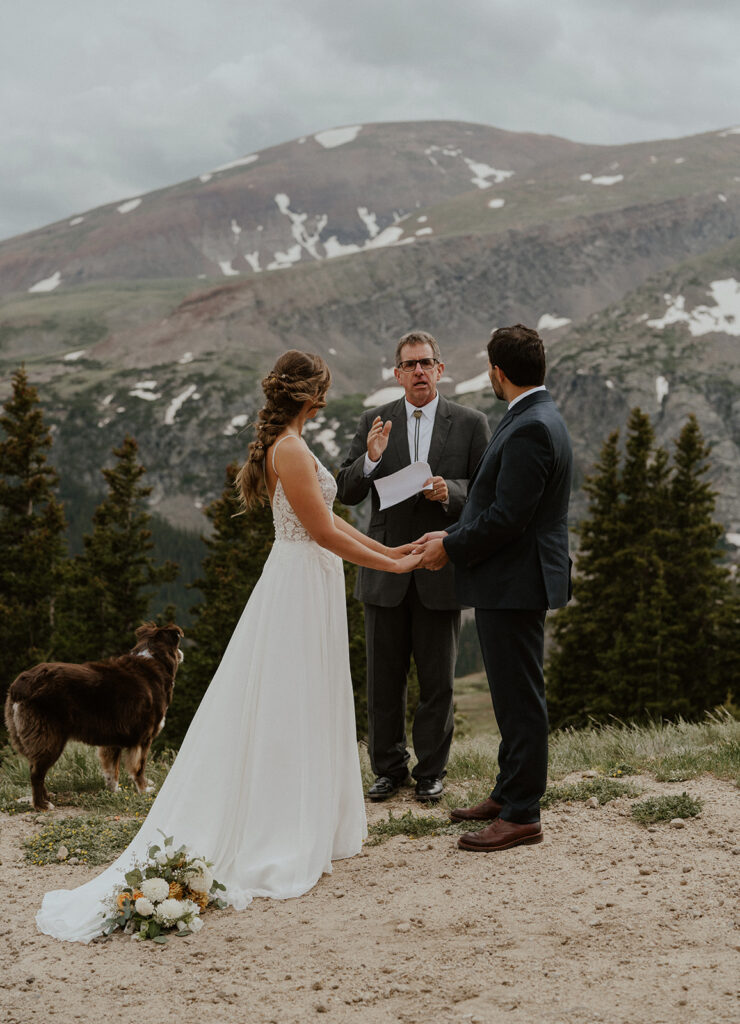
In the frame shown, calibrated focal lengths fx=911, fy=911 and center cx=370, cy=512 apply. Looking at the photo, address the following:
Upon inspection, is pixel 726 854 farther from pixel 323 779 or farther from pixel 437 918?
pixel 323 779

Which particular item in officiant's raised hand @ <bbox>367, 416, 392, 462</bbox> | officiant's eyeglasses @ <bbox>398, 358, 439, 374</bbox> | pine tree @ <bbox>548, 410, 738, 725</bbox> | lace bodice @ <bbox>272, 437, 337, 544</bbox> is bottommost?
pine tree @ <bbox>548, 410, 738, 725</bbox>

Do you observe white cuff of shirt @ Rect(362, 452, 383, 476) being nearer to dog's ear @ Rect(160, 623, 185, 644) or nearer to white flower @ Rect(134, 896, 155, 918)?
dog's ear @ Rect(160, 623, 185, 644)

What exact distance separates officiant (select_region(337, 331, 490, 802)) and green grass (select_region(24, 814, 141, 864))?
1870 millimetres

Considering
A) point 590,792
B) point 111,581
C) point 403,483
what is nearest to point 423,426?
point 403,483

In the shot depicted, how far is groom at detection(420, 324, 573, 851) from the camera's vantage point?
524 cm

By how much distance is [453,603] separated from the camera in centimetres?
659

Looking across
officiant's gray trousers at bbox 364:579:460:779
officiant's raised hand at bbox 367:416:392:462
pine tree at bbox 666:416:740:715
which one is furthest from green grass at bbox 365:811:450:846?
pine tree at bbox 666:416:740:715

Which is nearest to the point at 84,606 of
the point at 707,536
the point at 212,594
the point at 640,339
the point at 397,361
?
the point at 212,594

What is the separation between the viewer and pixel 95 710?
779cm

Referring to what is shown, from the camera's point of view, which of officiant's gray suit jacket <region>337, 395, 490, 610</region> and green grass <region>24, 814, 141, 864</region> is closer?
green grass <region>24, 814, 141, 864</region>

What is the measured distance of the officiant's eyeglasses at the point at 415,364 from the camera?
6.66 metres

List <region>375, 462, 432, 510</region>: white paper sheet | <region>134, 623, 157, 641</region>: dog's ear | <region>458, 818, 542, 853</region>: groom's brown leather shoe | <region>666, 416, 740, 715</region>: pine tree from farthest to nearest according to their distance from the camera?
<region>666, 416, 740, 715</region>: pine tree < <region>134, 623, 157, 641</region>: dog's ear < <region>375, 462, 432, 510</region>: white paper sheet < <region>458, 818, 542, 853</region>: groom's brown leather shoe

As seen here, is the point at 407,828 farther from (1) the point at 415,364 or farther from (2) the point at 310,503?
(1) the point at 415,364

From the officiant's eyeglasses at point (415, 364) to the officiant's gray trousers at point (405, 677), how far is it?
160 centimetres
